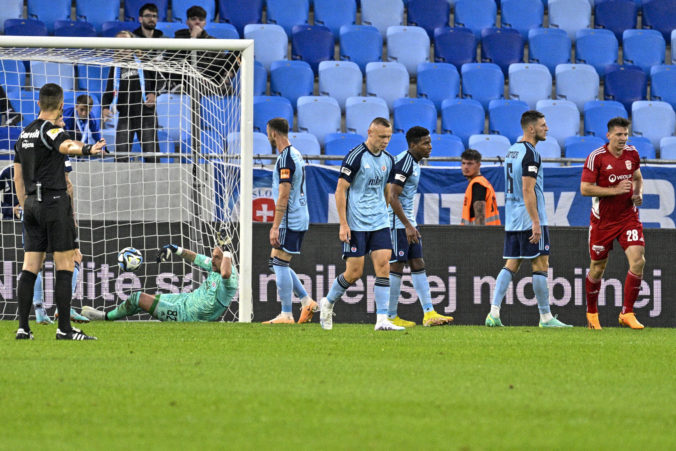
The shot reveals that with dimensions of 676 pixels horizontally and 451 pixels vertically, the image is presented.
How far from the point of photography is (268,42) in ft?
59.2

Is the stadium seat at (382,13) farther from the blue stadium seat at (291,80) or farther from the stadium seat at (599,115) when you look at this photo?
the stadium seat at (599,115)

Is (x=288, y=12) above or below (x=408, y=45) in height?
above

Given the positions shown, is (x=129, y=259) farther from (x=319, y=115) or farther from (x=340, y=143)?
(x=319, y=115)

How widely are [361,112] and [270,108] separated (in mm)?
1412

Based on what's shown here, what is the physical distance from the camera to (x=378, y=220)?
10.1 metres

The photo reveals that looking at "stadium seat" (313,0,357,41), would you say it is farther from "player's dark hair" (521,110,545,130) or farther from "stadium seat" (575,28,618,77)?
"player's dark hair" (521,110,545,130)

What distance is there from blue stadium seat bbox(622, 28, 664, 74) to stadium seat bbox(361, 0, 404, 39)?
3956mm

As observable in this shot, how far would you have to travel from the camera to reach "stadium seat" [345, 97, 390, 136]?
17.0 m

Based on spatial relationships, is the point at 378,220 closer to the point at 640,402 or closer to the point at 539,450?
the point at 640,402

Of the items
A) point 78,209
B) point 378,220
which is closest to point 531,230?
point 378,220

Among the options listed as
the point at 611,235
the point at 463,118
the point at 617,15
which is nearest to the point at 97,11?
the point at 463,118

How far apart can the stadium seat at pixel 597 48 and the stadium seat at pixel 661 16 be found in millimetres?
1431

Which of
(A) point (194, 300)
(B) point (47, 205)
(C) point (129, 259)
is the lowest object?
(A) point (194, 300)

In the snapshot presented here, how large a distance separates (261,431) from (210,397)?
101 centimetres
